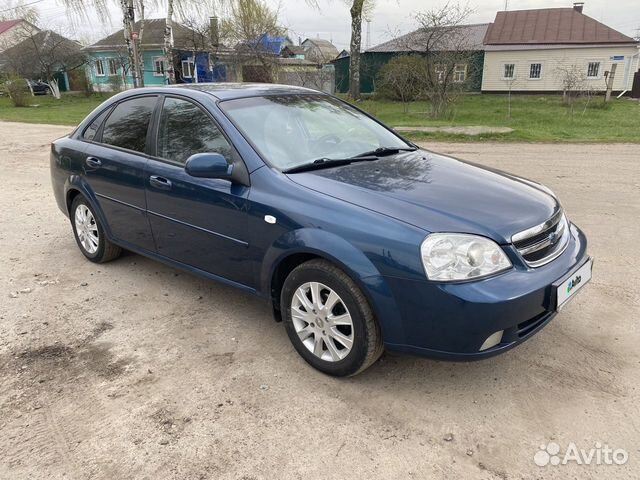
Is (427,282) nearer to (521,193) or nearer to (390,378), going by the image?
(390,378)

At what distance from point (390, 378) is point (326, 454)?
0.75 meters

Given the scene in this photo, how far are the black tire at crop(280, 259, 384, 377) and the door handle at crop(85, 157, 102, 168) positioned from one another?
2.34 m

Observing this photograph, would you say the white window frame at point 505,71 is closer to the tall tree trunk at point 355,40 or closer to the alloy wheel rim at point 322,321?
the tall tree trunk at point 355,40

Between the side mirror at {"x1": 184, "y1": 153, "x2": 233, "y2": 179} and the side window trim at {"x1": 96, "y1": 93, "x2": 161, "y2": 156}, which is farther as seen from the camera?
the side window trim at {"x1": 96, "y1": 93, "x2": 161, "y2": 156}

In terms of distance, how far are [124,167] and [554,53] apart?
3662 cm

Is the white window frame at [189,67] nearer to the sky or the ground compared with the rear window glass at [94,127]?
nearer to the sky

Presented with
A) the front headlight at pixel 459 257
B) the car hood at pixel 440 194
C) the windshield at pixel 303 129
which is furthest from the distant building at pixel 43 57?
the front headlight at pixel 459 257

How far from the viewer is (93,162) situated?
456 centimetres

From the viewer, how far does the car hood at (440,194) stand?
2.77 meters

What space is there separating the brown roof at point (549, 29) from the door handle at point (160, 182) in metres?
36.3

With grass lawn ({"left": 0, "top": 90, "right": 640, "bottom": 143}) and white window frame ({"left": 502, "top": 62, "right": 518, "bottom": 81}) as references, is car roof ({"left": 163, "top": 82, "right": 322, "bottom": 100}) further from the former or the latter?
white window frame ({"left": 502, "top": 62, "right": 518, "bottom": 81})

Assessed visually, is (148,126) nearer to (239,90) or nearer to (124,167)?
(124,167)

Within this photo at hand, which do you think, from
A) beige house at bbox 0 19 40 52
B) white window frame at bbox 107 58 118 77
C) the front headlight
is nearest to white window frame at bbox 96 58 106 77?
white window frame at bbox 107 58 118 77

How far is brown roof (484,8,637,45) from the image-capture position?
111ft
